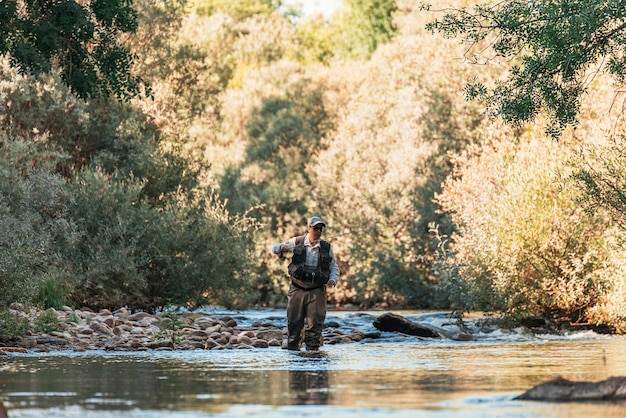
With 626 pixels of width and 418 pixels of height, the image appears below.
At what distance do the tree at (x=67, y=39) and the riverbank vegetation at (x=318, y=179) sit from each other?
13cm

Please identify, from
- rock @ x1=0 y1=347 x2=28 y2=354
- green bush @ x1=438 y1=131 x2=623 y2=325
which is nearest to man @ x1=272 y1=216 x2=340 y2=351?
rock @ x1=0 y1=347 x2=28 y2=354

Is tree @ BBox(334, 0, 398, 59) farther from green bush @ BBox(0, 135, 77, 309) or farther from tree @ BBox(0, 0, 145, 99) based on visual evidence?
tree @ BBox(0, 0, 145, 99)

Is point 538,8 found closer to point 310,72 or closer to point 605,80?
point 605,80

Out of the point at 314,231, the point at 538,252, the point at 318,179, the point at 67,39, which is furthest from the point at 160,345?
the point at 318,179

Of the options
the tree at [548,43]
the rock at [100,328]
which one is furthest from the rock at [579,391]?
the rock at [100,328]

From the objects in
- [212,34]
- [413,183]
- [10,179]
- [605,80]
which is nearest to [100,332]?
[10,179]

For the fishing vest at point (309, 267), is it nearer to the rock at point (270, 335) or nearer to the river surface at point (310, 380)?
the river surface at point (310, 380)

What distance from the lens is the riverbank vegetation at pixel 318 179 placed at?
2748 cm

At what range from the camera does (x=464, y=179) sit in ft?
136

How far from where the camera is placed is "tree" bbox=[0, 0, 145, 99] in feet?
65.7

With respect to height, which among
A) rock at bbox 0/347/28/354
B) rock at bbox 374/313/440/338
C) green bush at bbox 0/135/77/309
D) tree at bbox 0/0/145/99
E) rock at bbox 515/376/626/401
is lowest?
rock at bbox 515/376/626/401

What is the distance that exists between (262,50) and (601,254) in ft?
159

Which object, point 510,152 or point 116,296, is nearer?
point 116,296

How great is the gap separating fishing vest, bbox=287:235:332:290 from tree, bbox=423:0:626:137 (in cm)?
380
